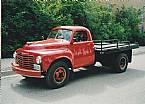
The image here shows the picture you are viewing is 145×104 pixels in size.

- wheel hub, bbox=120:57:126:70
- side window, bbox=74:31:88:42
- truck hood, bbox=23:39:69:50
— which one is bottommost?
wheel hub, bbox=120:57:126:70

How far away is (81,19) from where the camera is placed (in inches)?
664

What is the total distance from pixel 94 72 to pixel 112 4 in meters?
13.7

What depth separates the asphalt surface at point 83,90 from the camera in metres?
6.62

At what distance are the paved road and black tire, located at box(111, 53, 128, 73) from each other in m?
0.30

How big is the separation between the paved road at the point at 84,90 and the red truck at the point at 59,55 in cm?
40

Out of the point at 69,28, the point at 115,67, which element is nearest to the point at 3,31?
the point at 69,28

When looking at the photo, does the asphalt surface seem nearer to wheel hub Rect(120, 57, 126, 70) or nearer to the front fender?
wheel hub Rect(120, 57, 126, 70)

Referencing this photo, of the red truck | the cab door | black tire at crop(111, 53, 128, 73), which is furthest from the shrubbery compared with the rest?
black tire at crop(111, 53, 128, 73)

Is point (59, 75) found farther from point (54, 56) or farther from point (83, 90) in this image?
point (83, 90)

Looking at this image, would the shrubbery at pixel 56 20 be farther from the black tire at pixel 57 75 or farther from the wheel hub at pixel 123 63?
the black tire at pixel 57 75

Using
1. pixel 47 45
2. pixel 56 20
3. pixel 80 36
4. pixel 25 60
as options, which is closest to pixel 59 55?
pixel 47 45

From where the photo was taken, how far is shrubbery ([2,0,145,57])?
13.4 metres

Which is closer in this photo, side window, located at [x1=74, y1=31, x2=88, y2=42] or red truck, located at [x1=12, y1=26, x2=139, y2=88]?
red truck, located at [x1=12, y1=26, x2=139, y2=88]

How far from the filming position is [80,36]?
9125 mm
